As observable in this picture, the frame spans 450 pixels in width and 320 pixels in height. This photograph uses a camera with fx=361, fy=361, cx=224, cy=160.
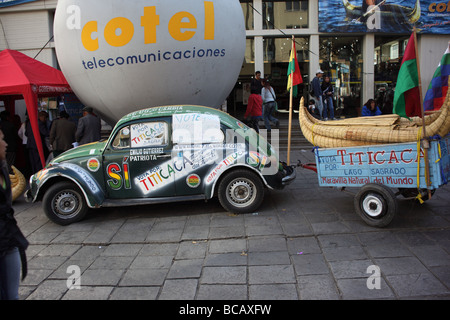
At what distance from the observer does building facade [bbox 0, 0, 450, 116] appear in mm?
15273

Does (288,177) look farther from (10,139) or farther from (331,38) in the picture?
(331,38)

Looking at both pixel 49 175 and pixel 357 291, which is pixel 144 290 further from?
pixel 49 175

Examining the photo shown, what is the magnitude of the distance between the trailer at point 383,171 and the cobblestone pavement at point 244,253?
0.35m

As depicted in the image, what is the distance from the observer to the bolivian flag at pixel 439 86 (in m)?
5.03

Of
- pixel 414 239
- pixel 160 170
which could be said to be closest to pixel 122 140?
pixel 160 170

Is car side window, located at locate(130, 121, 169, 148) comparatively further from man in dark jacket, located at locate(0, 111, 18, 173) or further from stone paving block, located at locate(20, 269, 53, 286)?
man in dark jacket, located at locate(0, 111, 18, 173)

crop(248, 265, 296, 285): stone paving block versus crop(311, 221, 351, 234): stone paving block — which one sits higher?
crop(311, 221, 351, 234): stone paving block

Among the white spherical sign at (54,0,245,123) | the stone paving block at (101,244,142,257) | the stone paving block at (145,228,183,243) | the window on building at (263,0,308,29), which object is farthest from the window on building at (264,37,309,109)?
the stone paving block at (101,244,142,257)

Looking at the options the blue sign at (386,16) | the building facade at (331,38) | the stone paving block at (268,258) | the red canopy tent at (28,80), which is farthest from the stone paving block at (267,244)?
the blue sign at (386,16)

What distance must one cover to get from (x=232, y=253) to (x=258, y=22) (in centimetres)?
1371

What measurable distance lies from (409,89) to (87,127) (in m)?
6.48

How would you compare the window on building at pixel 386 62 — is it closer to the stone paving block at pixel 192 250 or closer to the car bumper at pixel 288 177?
the car bumper at pixel 288 177

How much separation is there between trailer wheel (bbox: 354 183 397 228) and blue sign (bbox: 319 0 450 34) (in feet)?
40.9

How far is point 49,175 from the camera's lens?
5.62m
